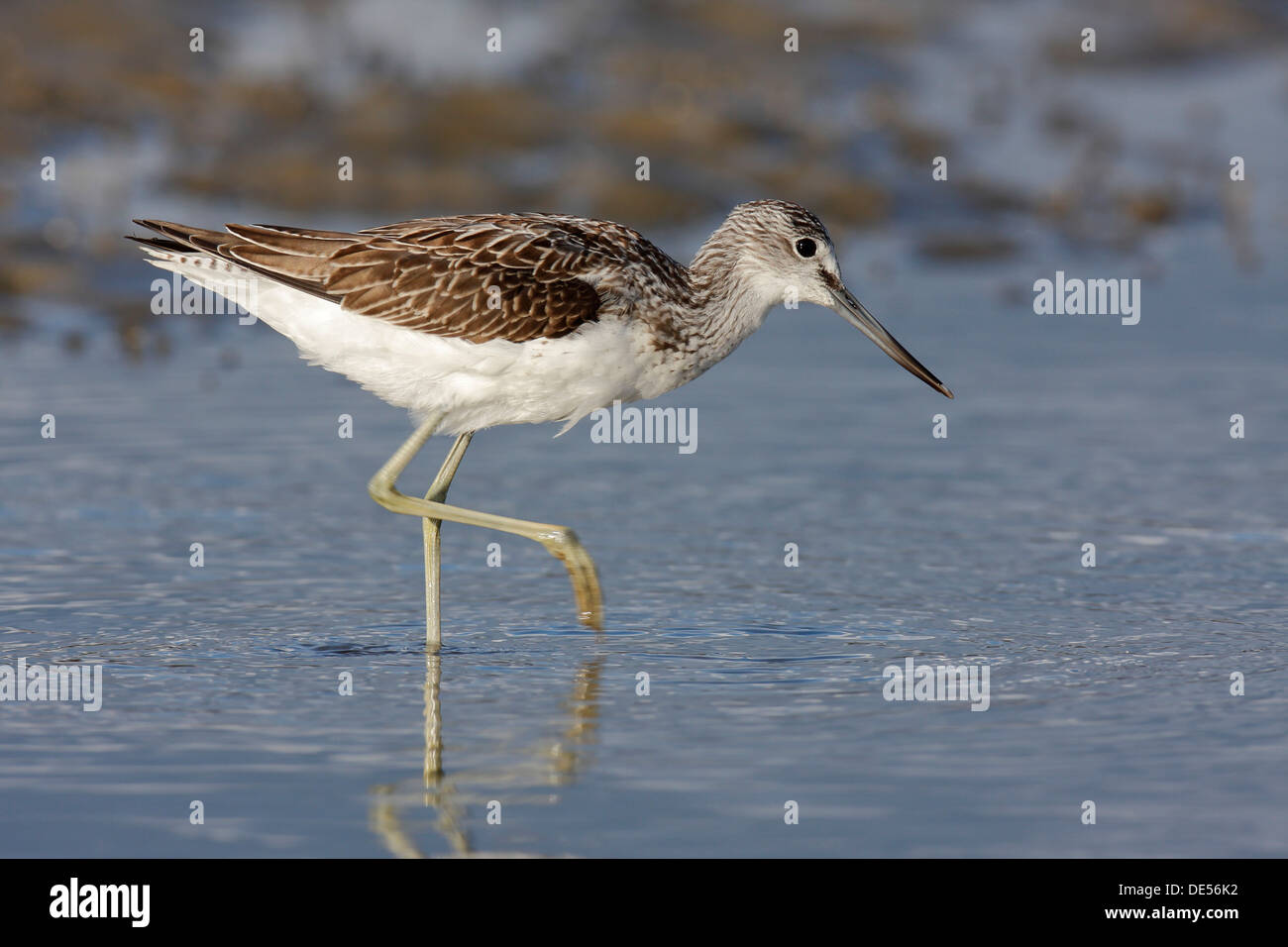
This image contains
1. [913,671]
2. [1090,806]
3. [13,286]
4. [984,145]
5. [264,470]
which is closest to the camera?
[1090,806]

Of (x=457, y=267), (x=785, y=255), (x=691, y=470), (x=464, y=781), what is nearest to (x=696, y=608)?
Answer: (x=785, y=255)

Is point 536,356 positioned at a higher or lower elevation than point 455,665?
higher

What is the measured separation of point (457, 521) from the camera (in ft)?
29.4

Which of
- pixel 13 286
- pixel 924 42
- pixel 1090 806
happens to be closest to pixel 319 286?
pixel 1090 806

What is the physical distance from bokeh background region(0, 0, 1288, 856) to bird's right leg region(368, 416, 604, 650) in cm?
22

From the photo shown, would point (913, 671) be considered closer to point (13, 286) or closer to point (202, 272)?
point (202, 272)

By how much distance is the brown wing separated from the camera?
26.9 feet

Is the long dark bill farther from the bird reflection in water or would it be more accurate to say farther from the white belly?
the bird reflection in water

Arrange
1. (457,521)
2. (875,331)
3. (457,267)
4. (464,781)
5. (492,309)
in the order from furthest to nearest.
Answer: (875,331) → (457,521) → (457,267) → (492,309) → (464,781)

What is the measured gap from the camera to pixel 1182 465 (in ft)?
35.9

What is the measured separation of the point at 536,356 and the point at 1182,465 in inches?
170

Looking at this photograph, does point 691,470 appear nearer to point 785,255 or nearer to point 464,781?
point 785,255

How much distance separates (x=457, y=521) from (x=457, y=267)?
1.19 meters

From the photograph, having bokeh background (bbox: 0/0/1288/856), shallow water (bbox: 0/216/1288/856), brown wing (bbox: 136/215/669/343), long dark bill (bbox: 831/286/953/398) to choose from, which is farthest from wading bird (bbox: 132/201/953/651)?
bokeh background (bbox: 0/0/1288/856)
